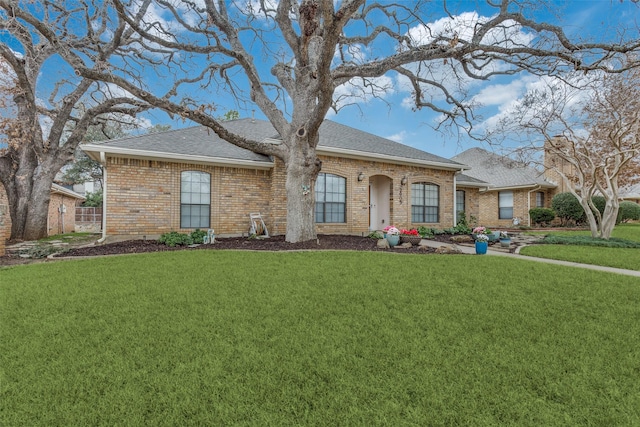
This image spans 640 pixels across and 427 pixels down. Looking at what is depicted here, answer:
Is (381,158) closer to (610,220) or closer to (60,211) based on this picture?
(610,220)

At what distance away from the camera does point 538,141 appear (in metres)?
12.2

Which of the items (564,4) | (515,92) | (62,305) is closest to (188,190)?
(62,305)

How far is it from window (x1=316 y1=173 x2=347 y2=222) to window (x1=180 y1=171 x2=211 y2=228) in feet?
13.0

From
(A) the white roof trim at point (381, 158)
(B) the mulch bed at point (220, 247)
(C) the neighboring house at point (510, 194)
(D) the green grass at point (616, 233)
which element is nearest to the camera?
(B) the mulch bed at point (220, 247)

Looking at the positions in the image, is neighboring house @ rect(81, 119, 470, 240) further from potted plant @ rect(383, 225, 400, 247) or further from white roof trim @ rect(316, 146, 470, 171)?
potted plant @ rect(383, 225, 400, 247)

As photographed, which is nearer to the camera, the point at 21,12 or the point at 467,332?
the point at 467,332

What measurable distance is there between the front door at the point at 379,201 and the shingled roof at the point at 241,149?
3.84 ft

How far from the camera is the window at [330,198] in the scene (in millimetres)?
11578

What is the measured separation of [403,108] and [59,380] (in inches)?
501

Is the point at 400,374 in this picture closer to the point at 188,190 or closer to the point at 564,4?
the point at 188,190

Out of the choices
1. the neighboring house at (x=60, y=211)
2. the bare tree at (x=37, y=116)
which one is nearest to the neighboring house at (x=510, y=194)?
the bare tree at (x=37, y=116)

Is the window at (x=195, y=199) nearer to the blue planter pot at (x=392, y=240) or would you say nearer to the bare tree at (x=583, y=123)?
the blue planter pot at (x=392, y=240)

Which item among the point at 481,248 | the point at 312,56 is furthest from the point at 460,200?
the point at 312,56

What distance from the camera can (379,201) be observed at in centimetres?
1355
